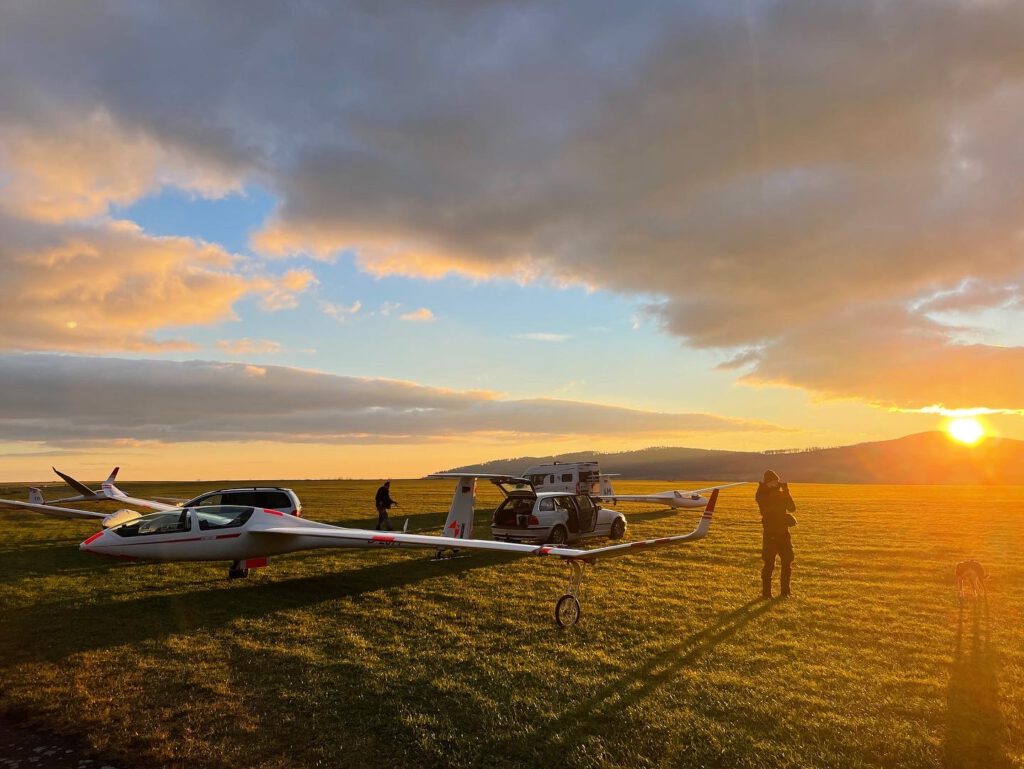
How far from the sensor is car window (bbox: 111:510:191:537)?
12766mm

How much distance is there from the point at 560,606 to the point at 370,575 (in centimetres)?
706

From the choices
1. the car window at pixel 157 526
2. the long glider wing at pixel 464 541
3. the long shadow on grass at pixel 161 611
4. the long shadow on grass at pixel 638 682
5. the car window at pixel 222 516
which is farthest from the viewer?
the car window at pixel 222 516

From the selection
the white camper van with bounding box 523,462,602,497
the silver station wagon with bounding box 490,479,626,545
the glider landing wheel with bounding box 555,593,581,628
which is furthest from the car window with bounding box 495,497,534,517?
the white camper van with bounding box 523,462,602,497

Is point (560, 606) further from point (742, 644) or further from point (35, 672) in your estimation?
point (35, 672)

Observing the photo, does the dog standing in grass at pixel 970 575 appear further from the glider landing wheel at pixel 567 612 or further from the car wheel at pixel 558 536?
the car wheel at pixel 558 536

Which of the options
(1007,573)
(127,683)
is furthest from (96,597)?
(1007,573)

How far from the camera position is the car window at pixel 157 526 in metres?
12.8

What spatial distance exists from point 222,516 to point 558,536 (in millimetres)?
9637

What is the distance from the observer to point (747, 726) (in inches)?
245

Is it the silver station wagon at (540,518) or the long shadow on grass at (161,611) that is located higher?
the silver station wagon at (540,518)

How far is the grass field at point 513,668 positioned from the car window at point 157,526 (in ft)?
4.46

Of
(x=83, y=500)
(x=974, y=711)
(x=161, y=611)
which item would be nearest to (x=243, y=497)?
(x=161, y=611)

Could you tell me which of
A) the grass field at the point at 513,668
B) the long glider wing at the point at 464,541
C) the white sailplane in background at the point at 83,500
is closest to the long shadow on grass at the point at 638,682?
the grass field at the point at 513,668

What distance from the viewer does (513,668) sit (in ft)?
25.9
